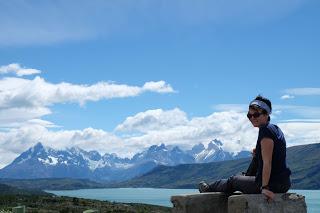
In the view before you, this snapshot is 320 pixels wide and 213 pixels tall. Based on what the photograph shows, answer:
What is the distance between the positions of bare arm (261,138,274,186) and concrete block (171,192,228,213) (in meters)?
1.26

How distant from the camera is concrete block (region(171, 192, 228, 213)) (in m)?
9.94

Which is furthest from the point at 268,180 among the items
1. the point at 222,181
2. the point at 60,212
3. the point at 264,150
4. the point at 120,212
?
the point at 120,212

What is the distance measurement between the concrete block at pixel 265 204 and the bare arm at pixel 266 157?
325 millimetres

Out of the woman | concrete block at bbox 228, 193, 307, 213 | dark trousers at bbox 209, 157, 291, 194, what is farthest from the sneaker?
concrete block at bbox 228, 193, 307, 213

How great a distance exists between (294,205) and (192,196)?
185 centimetres

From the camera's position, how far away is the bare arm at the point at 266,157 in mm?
9289

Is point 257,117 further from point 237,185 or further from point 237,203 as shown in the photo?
point 237,203

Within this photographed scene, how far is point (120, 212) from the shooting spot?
568 ft

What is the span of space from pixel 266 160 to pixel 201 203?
5.19 ft

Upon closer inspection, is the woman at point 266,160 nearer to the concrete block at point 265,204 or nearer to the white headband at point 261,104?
the white headband at point 261,104

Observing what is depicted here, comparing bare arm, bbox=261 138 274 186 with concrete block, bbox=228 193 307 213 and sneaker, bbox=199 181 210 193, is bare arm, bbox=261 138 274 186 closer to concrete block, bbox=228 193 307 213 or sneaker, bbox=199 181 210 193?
concrete block, bbox=228 193 307 213

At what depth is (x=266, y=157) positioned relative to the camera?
935 centimetres

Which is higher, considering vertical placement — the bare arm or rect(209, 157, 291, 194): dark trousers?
the bare arm

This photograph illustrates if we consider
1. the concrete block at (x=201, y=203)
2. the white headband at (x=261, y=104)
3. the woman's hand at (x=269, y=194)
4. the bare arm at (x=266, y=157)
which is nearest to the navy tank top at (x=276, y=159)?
the bare arm at (x=266, y=157)
